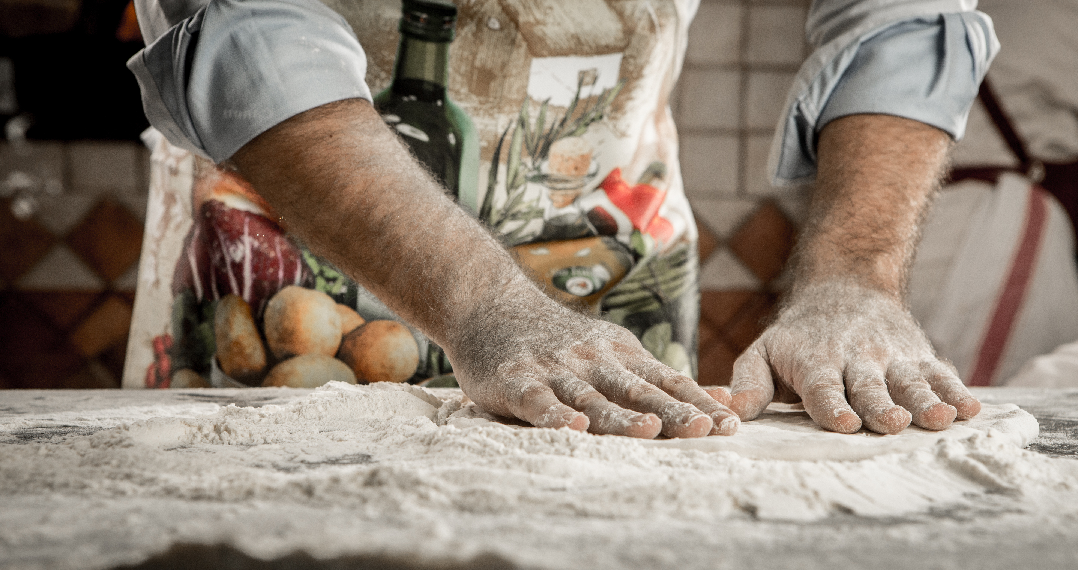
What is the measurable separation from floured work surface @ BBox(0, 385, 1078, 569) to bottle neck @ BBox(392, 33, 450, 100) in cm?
39

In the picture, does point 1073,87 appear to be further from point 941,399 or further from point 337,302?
point 337,302

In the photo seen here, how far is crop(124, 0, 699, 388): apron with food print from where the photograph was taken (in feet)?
2.34

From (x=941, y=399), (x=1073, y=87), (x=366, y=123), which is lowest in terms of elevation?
(x=941, y=399)

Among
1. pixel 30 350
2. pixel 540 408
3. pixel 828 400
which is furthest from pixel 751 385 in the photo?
pixel 30 350

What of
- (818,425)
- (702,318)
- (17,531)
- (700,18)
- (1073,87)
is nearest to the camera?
(17,531)

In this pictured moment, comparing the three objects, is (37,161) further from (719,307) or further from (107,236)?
(719,307)

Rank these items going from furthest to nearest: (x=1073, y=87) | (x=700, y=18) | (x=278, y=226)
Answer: (x=700, y=18) → (x=1073, y=87) → (x=278, y=226)

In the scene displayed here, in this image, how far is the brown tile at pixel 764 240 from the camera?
6.26 ft

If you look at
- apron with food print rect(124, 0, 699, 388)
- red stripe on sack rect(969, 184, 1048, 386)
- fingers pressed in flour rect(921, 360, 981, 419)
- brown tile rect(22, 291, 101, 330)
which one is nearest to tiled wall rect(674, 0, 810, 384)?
red stripe on sack rect(969, 184, 1048, 386)

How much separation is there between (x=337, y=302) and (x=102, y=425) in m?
0.26

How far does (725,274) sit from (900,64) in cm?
123

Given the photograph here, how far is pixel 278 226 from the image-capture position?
71 centimetres

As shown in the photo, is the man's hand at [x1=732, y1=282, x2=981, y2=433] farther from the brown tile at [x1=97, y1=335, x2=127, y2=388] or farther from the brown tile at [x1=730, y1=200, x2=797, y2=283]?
the brown tile at [x1=97, y1=335, x2=127, y2=388]

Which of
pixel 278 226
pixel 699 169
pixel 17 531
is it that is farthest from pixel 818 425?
pixel 699 169
